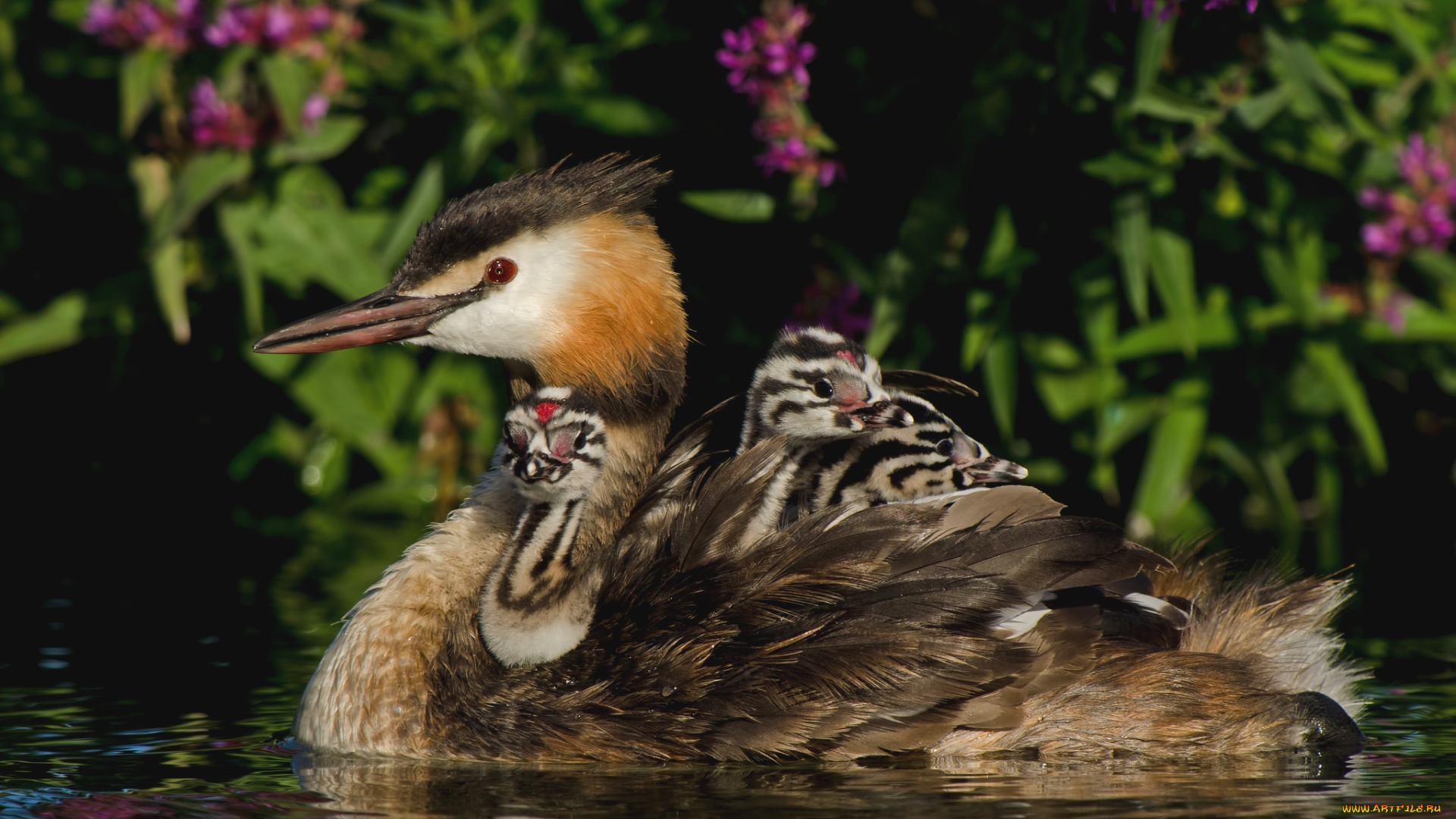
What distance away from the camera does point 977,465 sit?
194 inches

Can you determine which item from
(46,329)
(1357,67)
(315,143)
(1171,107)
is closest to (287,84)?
(315,143)

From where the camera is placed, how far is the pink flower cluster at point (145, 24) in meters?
7.02

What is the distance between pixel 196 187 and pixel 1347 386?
4288 mm

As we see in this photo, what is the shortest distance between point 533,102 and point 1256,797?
4362 mm

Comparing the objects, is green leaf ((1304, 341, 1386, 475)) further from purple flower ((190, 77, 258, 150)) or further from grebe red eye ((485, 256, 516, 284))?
purple flower ((190, 77, 258, 150))

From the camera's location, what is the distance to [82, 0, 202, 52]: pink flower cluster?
276 inches

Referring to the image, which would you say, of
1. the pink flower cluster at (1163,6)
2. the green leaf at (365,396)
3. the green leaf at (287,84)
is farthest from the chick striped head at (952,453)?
the green leaf at (365,396)

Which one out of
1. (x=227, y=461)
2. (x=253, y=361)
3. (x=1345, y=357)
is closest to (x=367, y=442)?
(x=253, y=361)

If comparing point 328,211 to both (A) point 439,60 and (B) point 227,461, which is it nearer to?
(A) point 439,60

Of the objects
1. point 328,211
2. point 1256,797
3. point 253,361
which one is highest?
point 328,211

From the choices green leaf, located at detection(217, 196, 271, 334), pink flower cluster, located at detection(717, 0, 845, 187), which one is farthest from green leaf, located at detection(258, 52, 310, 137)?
pink flower cluster, located at detection(717, 0, 845, 187)

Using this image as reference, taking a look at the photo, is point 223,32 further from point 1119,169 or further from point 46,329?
point 1119,169

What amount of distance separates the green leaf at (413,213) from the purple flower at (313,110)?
18.1 inches

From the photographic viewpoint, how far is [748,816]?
12.6ft
